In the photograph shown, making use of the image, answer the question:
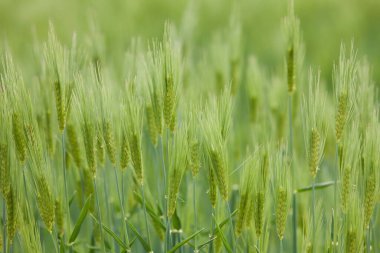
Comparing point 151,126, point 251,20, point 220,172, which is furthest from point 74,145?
point 251,20

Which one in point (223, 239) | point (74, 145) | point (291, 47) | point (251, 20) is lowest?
point (223, 239)

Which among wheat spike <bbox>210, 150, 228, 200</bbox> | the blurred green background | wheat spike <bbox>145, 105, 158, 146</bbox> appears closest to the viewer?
wheat spike <bbox>210, 150, 228, 200</bbox>

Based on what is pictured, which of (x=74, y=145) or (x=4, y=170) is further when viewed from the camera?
(x=74, y=145)

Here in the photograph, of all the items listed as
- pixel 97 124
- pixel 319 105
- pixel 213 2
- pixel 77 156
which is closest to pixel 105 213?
pixel 77 156

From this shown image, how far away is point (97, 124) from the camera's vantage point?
0.72 metres

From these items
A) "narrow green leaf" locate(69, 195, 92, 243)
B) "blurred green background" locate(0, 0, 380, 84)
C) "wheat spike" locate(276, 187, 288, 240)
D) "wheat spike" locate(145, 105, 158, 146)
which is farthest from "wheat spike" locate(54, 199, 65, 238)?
"blurred green background" locate(0, 0, 380, 84)

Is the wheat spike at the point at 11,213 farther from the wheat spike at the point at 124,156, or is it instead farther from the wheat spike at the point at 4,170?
the wheat spike at the point at 124,156

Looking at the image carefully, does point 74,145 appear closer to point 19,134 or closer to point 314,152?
point 19,134

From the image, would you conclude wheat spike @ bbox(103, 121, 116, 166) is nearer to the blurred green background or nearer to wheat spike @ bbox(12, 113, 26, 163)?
wheat spike @ bbox(12, 113, 26, 163)

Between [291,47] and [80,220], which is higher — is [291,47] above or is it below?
above

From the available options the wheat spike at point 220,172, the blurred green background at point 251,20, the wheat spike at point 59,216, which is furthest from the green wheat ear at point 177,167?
the blurred green background at point 251,20

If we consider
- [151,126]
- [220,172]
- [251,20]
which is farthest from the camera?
[251,20]

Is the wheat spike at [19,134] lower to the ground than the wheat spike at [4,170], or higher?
higher

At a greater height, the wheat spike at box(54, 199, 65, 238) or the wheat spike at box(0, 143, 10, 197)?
the wheat spike at box(0, 143, 10, 197)
